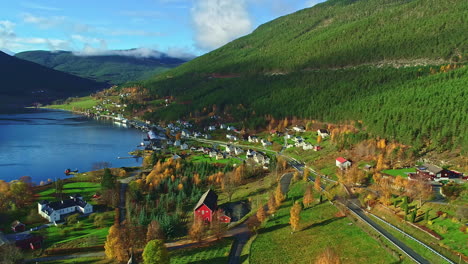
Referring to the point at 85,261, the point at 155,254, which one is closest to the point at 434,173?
the point at 155,254

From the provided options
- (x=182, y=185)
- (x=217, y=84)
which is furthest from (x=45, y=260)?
(x=217, y=84)

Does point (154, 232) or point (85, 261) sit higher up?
point (154, 232)

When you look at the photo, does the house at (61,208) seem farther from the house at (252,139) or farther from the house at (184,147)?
the house at (252,139)

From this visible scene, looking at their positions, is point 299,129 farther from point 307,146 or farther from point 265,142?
point 307,146

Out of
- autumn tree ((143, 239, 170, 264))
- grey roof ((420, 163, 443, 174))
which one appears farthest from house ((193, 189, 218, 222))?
grey roof ((420, 163, 443, 174))

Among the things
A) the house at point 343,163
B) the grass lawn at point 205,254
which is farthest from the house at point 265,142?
the grass lawn at point 205,254

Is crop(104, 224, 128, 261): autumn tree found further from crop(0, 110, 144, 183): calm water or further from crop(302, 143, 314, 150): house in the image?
crop(302, 143, 314, 150): house
